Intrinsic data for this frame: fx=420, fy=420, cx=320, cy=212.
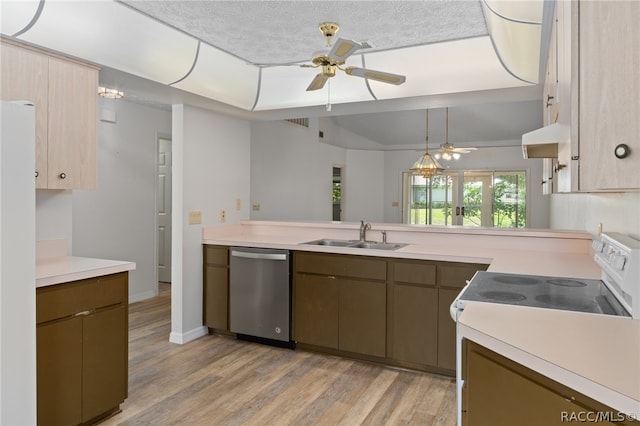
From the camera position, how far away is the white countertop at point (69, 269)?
6.80 ft

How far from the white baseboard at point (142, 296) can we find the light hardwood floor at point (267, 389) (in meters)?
1.45

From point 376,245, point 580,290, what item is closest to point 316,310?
point 376,245

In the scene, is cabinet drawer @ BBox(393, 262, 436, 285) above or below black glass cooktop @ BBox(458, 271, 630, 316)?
below

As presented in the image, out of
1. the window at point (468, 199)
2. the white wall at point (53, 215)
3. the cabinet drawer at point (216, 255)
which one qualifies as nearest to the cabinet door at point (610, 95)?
the white wall at point (53, 215)

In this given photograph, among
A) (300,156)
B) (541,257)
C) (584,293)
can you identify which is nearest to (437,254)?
(541,257)

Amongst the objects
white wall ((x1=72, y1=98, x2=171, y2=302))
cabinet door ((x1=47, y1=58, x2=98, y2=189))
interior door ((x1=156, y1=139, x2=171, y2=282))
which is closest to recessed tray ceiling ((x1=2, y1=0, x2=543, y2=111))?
cabinet door ((x1=47, y1=58, x2=98, y2=189))

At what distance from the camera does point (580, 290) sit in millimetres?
1826

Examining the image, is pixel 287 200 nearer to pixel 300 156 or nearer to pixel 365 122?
pixel 300 156

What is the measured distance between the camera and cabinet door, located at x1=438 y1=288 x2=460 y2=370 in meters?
2.98

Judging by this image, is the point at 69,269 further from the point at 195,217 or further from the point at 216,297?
the point at 216,297

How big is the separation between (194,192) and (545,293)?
119 inches

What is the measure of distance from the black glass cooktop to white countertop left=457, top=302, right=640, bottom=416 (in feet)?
0.30

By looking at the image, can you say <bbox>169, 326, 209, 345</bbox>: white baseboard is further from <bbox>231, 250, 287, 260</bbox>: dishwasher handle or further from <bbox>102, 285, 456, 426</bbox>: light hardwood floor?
<bbox>231, 250, 287, 260</bbox>: dishwasher handle

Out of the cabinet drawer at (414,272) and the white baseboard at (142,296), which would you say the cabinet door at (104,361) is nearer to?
the cabinet drawer at (414,272)
